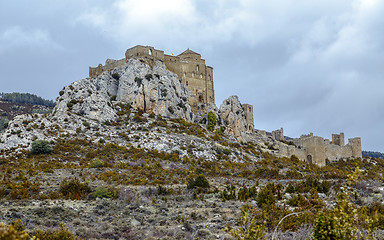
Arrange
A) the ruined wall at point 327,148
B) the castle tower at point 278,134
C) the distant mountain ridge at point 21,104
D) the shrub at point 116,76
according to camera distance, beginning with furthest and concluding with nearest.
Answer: the distant mountain ridge at point 21,104, the castle tower at point 278,134, the shrub at point 116,76, the ruined wall at point 327,148

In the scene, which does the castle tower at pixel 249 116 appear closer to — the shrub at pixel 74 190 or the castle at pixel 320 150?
the castle at pixel 320 150

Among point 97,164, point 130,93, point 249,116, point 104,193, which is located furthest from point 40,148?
point 249,116

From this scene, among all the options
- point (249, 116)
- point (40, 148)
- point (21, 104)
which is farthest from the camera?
point (21, 104)

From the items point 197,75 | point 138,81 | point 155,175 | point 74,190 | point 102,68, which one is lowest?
point 74,190

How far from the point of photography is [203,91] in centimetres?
5544

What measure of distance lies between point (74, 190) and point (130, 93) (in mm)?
28739

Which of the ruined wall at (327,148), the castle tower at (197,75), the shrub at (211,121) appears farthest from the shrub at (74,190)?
the castle tower at (197,75)

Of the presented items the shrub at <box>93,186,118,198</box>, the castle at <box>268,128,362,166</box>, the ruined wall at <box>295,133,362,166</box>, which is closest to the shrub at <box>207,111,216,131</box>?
the castle at <box>268,128,362,166</box>

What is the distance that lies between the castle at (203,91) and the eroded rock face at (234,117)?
2621mm

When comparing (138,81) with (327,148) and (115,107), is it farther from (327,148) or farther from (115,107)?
(327,148)

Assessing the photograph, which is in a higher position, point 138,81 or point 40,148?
point 138,81

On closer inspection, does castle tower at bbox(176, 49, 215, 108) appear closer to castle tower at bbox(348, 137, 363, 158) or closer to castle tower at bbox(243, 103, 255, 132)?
castle tower at bbox(243, 103, 255, 132)

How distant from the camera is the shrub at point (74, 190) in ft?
53.4

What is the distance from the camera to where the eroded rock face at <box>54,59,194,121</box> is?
128 ft
